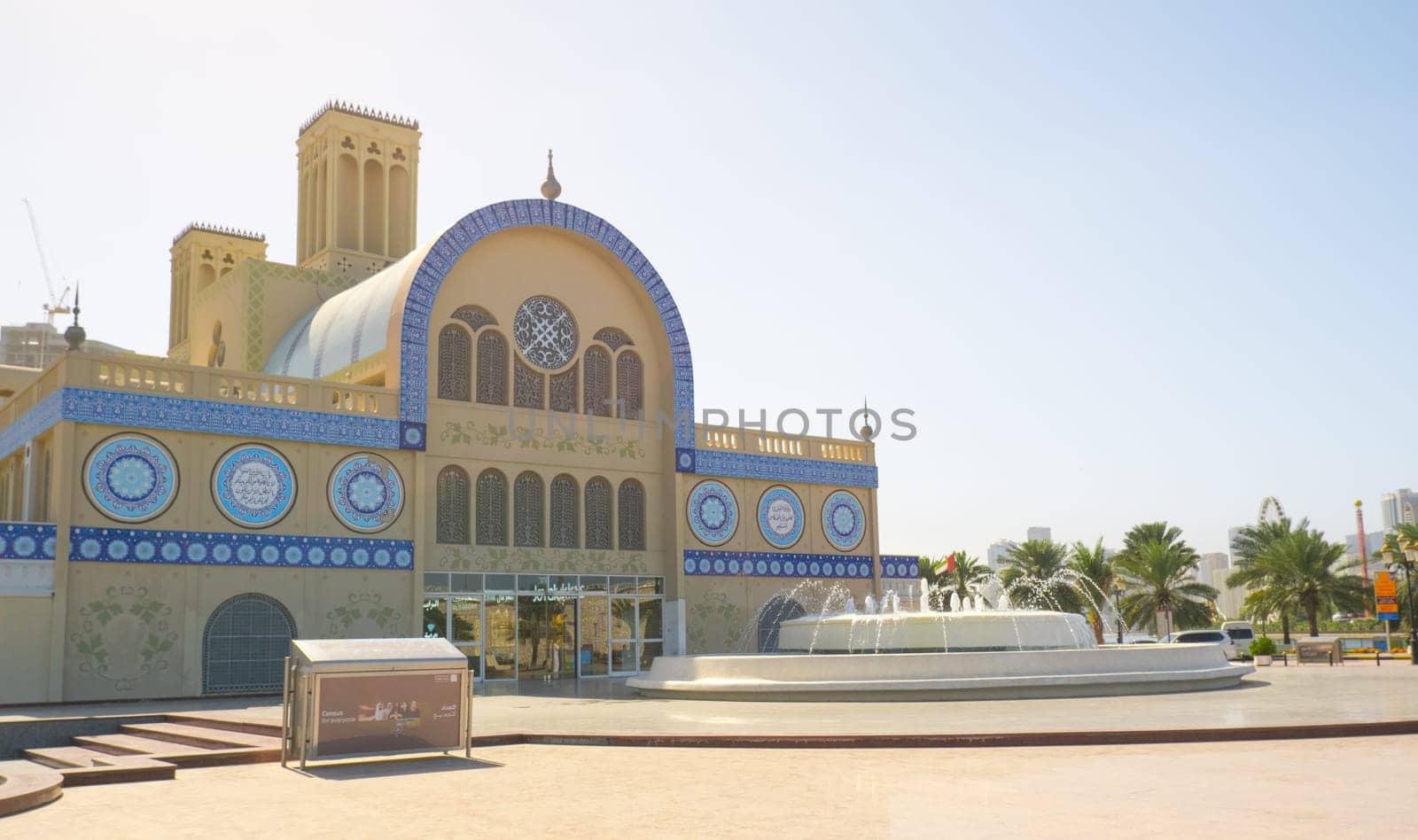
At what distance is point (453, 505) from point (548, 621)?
341 cm

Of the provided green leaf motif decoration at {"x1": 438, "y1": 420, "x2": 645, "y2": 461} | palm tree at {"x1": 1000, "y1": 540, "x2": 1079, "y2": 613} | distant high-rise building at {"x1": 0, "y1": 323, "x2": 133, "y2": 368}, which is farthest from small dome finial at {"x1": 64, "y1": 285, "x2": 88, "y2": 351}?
distant high-rise building at {"x1": 0, "y1": 323, "x2": 133, "y2": 368}

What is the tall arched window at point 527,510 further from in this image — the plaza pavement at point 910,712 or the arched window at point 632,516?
the plaza pavement at point 910,712

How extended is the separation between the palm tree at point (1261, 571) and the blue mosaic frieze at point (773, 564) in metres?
21.4

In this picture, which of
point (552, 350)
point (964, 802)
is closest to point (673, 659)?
point (552, 350)

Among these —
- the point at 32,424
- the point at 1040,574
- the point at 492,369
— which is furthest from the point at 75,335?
the point at 1040,574

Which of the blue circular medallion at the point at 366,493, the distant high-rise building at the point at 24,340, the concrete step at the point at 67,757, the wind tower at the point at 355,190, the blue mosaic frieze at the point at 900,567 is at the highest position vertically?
the distant high-rise building at the point at 24,340

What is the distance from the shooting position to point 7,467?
25.3 meters

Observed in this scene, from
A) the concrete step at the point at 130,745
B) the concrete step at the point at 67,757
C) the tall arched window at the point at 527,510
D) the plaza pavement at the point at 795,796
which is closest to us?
the plaza pavement at the point at 795,796

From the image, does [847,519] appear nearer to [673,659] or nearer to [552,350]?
[552,350]

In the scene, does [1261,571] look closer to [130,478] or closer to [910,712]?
[910,712]

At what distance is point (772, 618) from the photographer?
31.2m

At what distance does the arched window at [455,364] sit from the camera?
88.5ft

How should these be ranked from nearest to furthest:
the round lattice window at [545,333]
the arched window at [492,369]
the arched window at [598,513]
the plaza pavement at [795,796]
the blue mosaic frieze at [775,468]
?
the plaza pavement at [795,796] < the arched window at [492,369] < the round lattice window at [545,333] < the arched window at [598,513] < the blue mosaic frieze at [775,468]

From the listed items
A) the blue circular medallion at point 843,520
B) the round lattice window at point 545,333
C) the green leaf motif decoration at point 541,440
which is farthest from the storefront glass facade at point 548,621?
the blue circular medallion at point 843,520
